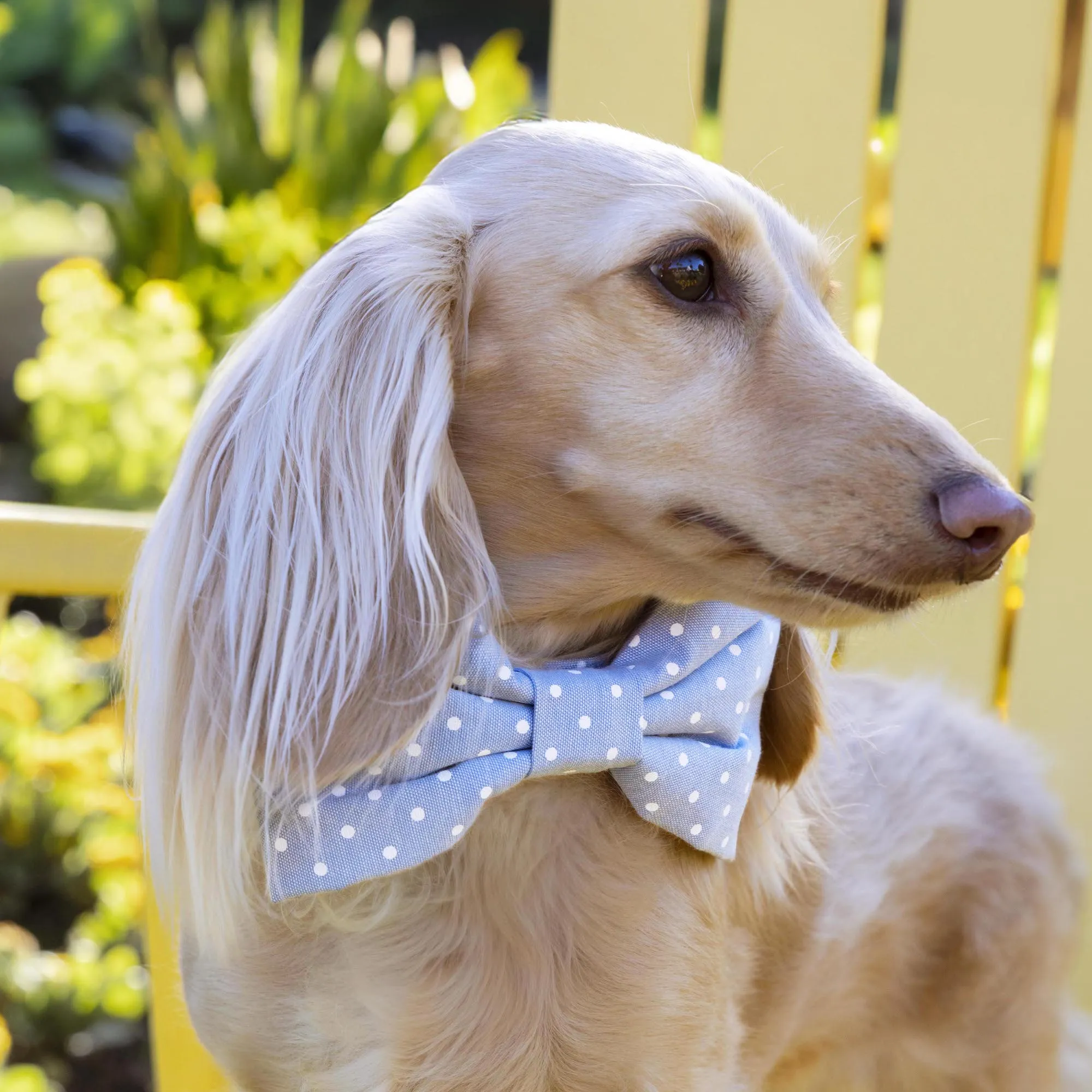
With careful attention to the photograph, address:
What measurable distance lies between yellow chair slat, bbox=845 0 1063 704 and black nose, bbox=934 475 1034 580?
2.81 ft

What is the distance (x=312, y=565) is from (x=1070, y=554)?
116 cm

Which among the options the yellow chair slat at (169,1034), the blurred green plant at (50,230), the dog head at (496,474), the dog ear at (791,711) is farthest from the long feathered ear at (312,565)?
the blurred green plant at (50,230)

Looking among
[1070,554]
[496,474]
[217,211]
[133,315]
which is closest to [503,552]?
[496,474]

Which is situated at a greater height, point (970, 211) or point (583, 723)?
point (970, 211)

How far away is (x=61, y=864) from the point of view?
251 centimetres

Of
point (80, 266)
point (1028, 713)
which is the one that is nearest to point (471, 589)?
point (1028, 713)

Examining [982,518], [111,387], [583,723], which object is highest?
[982,518]

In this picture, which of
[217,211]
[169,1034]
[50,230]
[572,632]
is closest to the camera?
[572,632]

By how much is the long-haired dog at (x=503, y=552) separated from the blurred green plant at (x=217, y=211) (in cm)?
184

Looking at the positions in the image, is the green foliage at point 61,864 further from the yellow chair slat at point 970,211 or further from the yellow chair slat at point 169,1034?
the yellow chair slat at point 970,211

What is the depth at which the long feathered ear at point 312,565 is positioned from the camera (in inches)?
41.8

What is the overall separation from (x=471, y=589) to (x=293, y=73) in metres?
3.27

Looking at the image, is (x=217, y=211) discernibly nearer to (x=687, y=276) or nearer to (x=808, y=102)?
(x=808, y=102)

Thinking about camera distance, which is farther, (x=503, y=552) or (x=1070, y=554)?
(x=1070, y=554)
